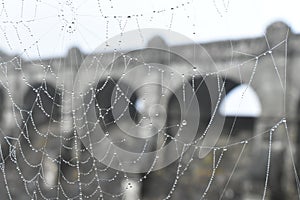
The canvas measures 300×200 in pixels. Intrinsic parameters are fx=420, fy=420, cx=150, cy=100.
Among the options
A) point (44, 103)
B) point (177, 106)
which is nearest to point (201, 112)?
point (177, 106)

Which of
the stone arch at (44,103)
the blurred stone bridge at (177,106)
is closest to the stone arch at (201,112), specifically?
the blurred stone bridge at (177,106)

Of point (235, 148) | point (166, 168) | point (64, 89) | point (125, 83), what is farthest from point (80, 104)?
point (235, 148)

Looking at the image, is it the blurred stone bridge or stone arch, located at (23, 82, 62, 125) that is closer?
the blurred stone bridge

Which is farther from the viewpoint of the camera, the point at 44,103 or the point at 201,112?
the point at 201,112

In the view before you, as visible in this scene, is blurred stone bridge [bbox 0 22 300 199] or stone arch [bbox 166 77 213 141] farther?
stone arch [bbox 166 77 213 141]

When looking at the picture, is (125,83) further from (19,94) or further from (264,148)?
(264,148)

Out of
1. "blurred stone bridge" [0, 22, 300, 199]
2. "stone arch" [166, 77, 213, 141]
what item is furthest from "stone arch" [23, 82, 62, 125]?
"stone arch" [166, 77, 213, 141]

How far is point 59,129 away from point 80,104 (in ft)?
0.59

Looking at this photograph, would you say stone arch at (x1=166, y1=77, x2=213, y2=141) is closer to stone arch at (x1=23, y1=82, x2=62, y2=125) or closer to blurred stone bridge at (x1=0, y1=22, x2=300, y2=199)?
blurred stone bridge at (x1=0, y1=22, x2=300, y2=199)

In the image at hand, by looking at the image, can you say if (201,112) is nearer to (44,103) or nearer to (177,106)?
(177,106)

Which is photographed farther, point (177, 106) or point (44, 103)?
point (177, 106)

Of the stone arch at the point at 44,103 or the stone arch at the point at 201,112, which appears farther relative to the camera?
the stone arch at the point at 201,112

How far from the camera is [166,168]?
85.9 inches

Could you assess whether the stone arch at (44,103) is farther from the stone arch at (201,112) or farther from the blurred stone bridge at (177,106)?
the stone arch at (201,112)
